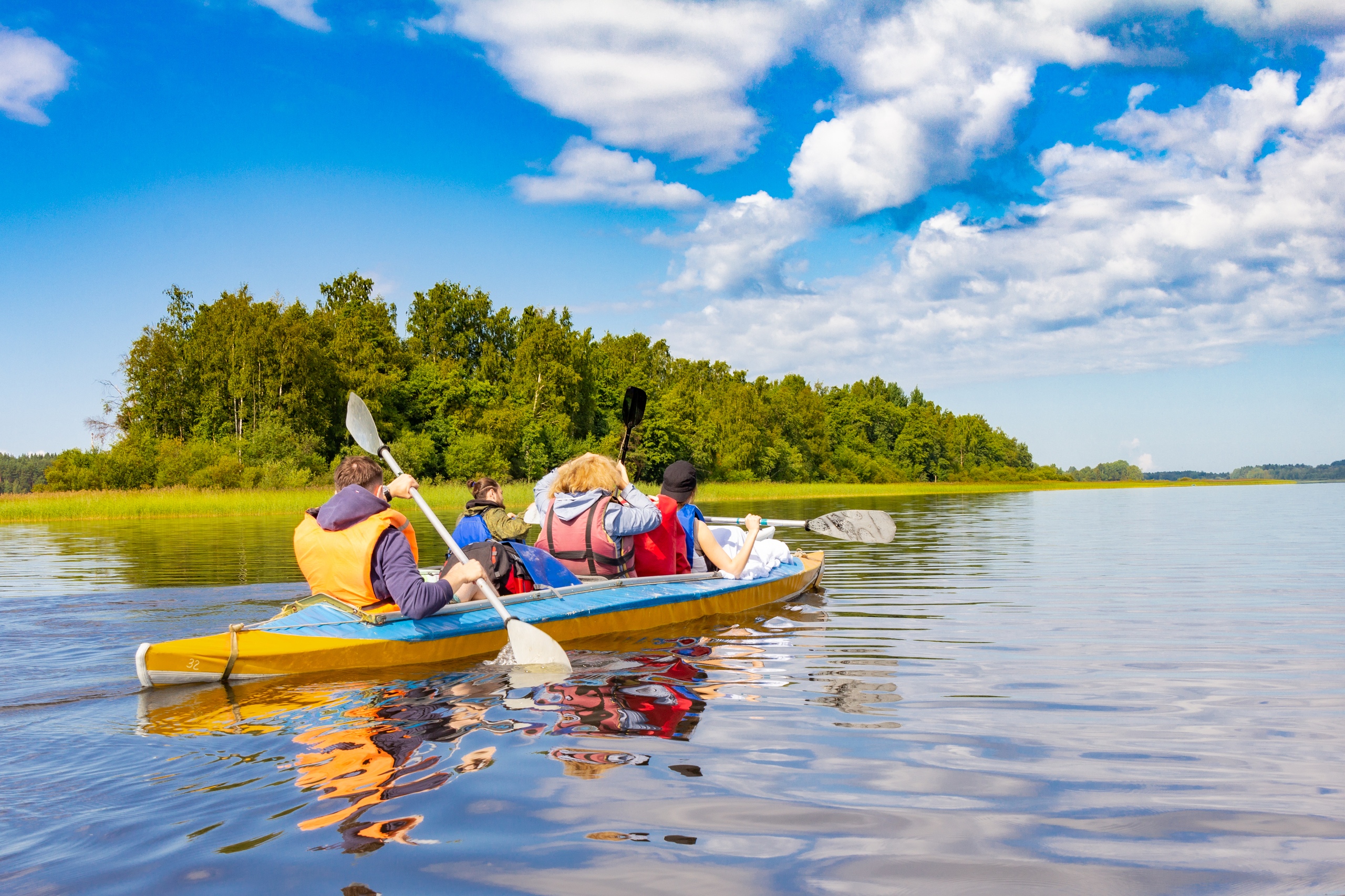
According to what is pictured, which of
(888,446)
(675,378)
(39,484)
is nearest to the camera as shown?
(39,484)

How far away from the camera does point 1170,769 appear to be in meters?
3.35

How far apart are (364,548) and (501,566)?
4.49 feet

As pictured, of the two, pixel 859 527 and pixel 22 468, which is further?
pixel 22 468

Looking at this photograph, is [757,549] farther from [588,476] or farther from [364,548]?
[364,548]

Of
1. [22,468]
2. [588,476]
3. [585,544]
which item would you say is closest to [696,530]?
[585,544]

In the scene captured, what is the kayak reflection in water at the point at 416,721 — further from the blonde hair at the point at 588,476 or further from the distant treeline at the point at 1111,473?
the distant treeline at the point at 1111,473

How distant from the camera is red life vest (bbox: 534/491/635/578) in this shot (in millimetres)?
6613

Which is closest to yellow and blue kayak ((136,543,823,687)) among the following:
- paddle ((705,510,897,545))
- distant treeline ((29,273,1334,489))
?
paddle ((705,510,897,545))

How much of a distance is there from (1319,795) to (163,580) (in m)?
10.9

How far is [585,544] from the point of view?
6730 mm

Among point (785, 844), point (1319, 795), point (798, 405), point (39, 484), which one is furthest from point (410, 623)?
point (798, 405)

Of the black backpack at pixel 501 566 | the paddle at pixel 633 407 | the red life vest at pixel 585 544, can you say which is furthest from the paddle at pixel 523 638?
the paddle at pixel 633 407

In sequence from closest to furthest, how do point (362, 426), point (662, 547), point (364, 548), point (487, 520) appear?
point (364, 548) < point (487, 520) < point (362, 426) < point (662, 547)

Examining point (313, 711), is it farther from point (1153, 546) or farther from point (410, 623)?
point (1153, 546)
